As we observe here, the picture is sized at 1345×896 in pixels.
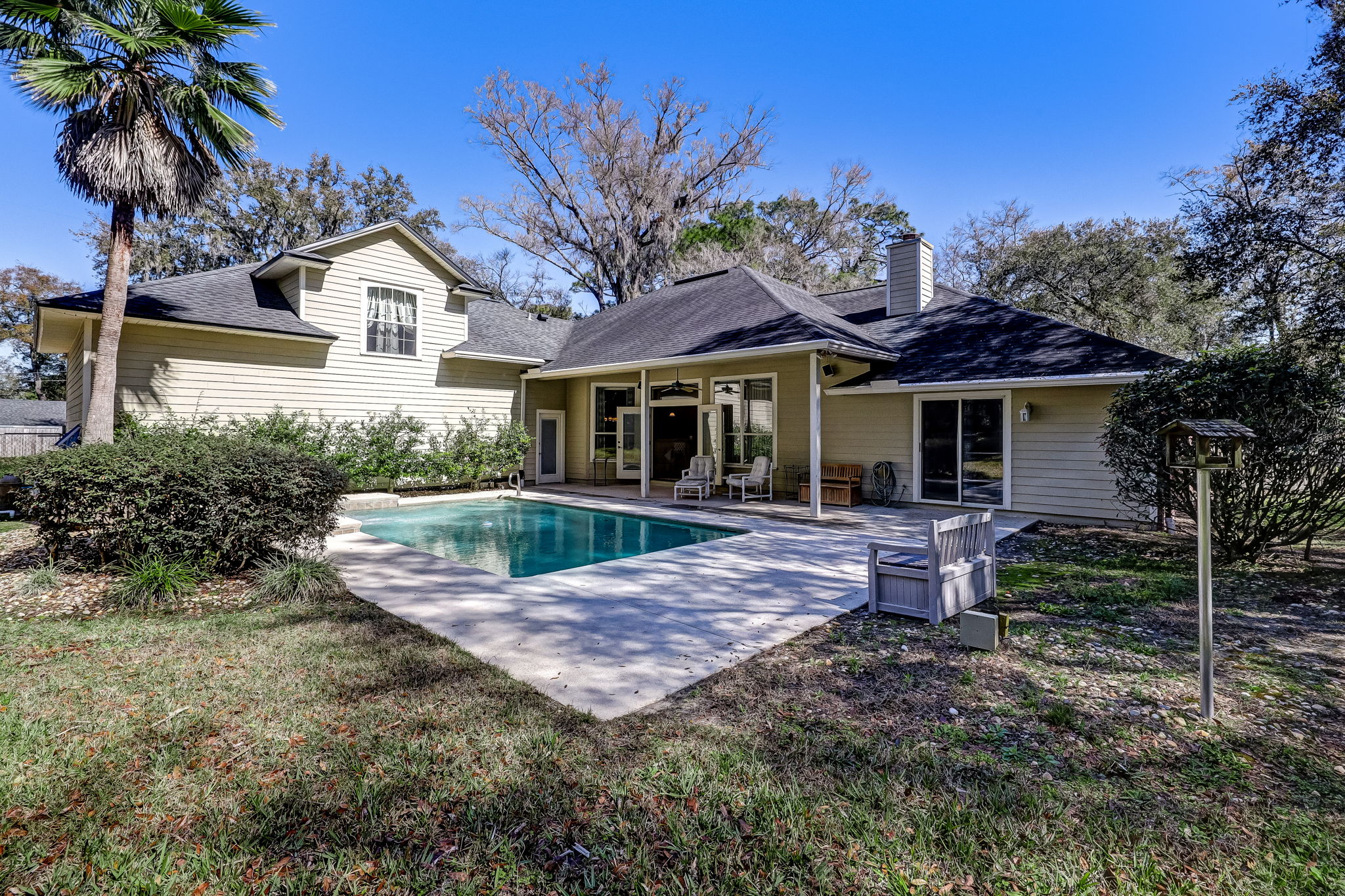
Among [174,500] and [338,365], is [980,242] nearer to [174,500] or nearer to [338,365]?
[338,365]

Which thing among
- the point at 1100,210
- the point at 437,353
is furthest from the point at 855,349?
the point at 1100,210

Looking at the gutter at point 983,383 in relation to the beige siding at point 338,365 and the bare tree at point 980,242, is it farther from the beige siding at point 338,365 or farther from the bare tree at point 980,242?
the bare tree at point 980,242

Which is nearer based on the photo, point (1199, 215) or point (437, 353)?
point (1199, 215)

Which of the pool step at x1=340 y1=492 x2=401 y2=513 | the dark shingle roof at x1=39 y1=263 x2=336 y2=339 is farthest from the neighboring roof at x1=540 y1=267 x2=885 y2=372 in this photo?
the dark shingle roof at x1=39 y1=263 x2=336 y2=339

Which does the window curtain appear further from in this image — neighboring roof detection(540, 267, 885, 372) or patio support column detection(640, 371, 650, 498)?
patio support column detection(640, 371, 650, 498)

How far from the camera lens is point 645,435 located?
12.7 meters

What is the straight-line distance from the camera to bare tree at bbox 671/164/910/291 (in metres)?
26.5

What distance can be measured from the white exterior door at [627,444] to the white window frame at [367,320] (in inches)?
196

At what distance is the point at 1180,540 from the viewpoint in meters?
8.07

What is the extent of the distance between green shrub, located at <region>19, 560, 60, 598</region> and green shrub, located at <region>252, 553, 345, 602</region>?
62.7 inches

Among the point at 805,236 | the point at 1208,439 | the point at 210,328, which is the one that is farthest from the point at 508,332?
the point at 805,236

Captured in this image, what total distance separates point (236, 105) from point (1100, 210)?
25250 millimetres

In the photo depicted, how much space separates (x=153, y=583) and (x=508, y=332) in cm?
1166

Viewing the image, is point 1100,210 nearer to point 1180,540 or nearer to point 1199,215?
point 1199,215
